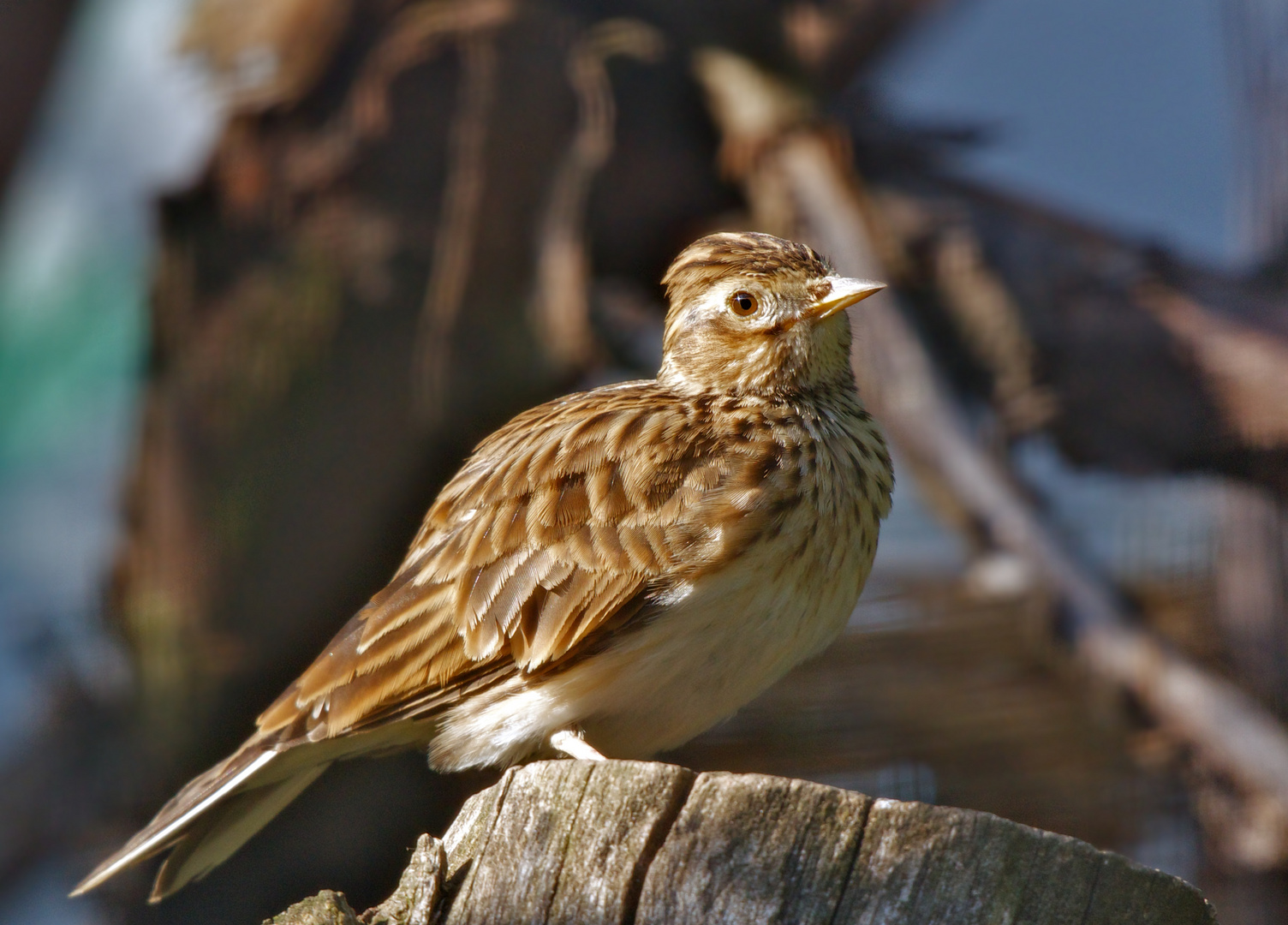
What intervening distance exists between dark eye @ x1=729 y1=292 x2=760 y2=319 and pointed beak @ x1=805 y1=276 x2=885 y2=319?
0.19 m

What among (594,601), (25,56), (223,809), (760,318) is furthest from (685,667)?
(25,56)

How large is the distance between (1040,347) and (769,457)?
4.31 meters

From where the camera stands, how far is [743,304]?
13.9 feet

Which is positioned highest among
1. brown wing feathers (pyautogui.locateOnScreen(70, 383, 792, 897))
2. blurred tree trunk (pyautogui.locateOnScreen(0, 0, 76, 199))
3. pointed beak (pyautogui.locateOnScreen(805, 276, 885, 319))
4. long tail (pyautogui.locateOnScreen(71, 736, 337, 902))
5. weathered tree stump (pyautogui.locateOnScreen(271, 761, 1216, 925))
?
blurred tree trunk (pyautogui.locateOnScreen(0, 0, 76, 199))

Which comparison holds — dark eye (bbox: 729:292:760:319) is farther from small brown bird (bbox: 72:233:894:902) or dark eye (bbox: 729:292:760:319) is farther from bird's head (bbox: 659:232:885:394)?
small brown bird (bbox: 72:233:894:902)

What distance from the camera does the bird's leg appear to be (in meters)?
3.59

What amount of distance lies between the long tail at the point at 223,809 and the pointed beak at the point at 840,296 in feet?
6.20

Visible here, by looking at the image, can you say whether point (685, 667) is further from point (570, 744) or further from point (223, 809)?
point (223, 809)

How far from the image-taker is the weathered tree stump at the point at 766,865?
2.34m

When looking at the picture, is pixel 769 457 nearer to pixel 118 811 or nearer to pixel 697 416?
pixel 697 416

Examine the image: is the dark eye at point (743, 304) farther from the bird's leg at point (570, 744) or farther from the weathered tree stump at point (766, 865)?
the weathered tree stump at point (766, 865)

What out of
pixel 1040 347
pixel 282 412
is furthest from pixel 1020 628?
pixel 282 412

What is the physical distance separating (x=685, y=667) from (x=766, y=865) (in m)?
1.22

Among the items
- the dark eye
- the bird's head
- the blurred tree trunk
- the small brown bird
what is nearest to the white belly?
the small brown bird
